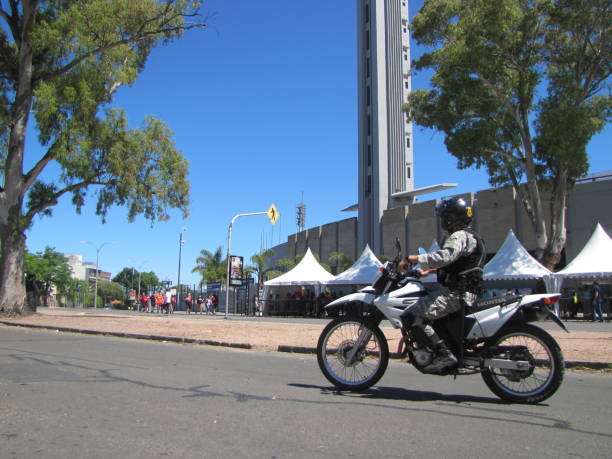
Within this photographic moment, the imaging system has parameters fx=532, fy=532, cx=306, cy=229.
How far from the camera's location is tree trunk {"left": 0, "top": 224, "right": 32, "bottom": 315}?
19.9 meters

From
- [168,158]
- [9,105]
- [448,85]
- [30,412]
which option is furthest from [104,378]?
[448,85]

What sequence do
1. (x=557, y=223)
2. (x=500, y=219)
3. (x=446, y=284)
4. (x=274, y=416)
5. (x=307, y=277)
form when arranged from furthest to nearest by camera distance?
(x=500, y=219) < (x=307, y=277) < (x=557, y=223) < (x=446, y=284) < (x=274, y=416)

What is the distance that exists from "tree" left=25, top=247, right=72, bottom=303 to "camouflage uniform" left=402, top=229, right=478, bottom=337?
250 feet

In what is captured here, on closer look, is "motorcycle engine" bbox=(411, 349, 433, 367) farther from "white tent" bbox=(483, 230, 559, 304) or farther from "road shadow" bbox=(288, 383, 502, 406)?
"white tent" bbox=(483, 230, 559, 304)

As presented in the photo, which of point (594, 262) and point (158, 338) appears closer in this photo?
point (158, 338)

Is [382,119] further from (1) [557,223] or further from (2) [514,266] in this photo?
(2) [514,266]

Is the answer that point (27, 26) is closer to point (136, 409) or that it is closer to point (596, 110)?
point (136, 409)

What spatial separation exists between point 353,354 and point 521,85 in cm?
2315

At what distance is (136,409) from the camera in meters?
4.40

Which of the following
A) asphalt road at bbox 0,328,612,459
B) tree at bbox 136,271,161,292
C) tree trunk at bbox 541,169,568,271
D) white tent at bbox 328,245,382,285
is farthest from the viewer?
tree at bbox 136,271,161,292

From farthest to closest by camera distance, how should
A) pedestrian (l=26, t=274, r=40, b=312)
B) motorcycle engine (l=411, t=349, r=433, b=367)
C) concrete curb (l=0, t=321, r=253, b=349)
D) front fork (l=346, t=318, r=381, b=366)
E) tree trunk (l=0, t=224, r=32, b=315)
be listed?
pedestrian (l=26, t=274, r=40, b=312), tree trunk (l=0, t=224, r=32, b=315), concrete curb (l=0, t=321, r=253, b=349), front fork (l=346, t=318, r=381, b=366), motorcycle engine (l=411, t=349, r=433, b=367)

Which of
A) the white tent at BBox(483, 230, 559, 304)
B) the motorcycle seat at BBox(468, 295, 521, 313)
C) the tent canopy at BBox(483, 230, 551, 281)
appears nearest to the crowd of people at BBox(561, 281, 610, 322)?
the white tent at BBox(483, 230, 559, 304)

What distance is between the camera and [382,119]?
51.3m

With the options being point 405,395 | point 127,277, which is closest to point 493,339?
point 405,395
